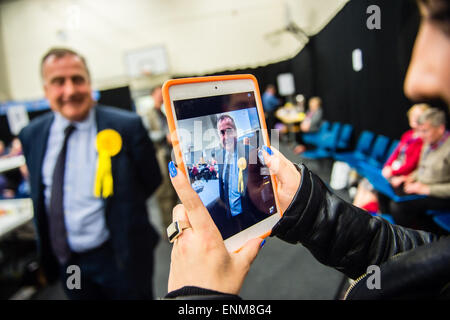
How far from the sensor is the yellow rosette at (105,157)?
0.79m

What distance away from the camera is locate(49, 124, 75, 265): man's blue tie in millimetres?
838

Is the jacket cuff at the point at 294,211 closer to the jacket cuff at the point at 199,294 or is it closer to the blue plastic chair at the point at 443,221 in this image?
the jacket cuff at the point at 199,294

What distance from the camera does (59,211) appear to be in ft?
2.77

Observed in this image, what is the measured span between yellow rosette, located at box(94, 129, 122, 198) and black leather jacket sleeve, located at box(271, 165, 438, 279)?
25.5 inches

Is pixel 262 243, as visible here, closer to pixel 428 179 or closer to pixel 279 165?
pixel 279 165

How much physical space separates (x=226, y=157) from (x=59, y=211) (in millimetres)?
819

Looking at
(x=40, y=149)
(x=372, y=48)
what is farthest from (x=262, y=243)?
(x=40, y=149)

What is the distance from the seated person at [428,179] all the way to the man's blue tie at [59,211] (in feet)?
3.32

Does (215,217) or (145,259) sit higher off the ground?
(215,217)

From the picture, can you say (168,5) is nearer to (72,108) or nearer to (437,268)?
(72,108)

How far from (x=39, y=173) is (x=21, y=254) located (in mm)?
1771

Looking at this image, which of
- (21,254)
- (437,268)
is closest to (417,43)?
(437,268)

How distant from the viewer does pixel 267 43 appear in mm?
4988

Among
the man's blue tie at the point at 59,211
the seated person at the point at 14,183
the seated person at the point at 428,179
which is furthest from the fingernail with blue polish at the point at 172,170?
the seated person at the point at 14,183
